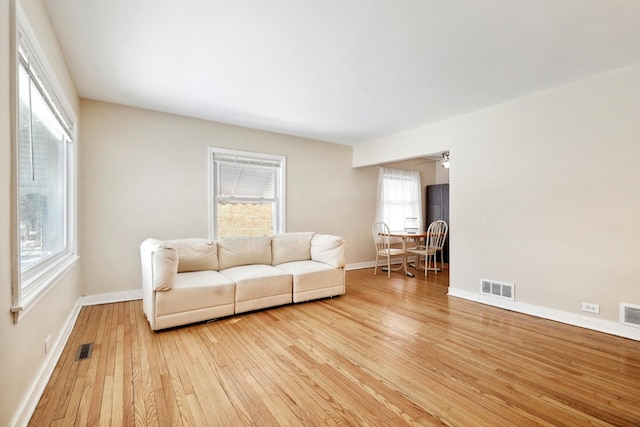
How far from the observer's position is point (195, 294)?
300 centimetres

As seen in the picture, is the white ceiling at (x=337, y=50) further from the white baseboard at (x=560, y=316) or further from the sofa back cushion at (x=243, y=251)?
the white baseboard at (x=560, y=316)

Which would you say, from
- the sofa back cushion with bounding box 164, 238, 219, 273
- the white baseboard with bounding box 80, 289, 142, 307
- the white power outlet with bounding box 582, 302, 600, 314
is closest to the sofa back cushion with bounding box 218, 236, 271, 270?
the sofa back cushion with bounding box 164, 238, 219, 273

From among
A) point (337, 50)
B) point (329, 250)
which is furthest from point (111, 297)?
point (337, 50)

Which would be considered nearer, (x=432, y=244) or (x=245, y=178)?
(x=245, y=178)

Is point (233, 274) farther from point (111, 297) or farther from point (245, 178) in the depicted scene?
point (245, 178)

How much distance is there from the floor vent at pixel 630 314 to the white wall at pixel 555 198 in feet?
0.16

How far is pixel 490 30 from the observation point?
2199 millimetres

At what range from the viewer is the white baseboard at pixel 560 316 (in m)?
2.75

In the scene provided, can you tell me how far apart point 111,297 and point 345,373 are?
322 centimetres

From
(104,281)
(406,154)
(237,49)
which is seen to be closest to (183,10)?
(237,49)

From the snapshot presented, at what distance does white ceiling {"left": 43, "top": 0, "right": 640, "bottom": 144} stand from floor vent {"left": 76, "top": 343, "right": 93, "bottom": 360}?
249 cm

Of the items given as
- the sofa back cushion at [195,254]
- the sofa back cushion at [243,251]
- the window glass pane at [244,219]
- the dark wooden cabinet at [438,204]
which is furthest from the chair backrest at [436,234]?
the sofa back cushion at [195,254]

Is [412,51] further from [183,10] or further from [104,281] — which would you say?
[104,281]

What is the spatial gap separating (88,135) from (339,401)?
4.01 m
